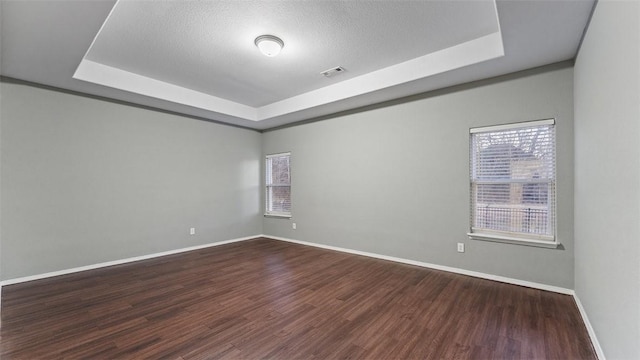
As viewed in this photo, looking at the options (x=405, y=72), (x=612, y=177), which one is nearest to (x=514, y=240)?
(x=612, y=177)

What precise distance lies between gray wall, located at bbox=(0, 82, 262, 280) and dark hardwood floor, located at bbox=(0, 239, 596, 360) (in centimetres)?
53

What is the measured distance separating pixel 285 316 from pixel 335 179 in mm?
2959

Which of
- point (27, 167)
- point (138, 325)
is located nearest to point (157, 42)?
point (27, 167)

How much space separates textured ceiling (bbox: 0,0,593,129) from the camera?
2277mm

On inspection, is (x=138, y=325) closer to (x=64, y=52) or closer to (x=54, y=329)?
(x=54, y=329)

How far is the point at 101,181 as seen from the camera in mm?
4027

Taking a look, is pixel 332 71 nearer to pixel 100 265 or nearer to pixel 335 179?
pixel 335 179

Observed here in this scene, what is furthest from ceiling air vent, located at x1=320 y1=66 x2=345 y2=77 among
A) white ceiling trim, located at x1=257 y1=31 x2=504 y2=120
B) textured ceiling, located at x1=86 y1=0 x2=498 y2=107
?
white ceiling trim, located at x1=257 y1=31 x2=504 y2=120

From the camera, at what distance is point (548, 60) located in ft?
9.48

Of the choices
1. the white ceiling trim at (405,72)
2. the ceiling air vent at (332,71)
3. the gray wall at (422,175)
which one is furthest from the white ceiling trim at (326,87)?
the gray wall at (422,175)

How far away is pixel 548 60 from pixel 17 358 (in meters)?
5.46

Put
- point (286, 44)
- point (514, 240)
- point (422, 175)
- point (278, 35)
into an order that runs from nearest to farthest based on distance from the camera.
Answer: point (278, 35), point (286, 44), point (514, 240), point (422, 175)

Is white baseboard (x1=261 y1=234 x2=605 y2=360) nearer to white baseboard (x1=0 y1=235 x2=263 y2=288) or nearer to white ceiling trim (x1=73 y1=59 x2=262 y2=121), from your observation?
white baseboard (x1=0 y1=235 x2=263 y2=288)

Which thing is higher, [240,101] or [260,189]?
[240,101]
